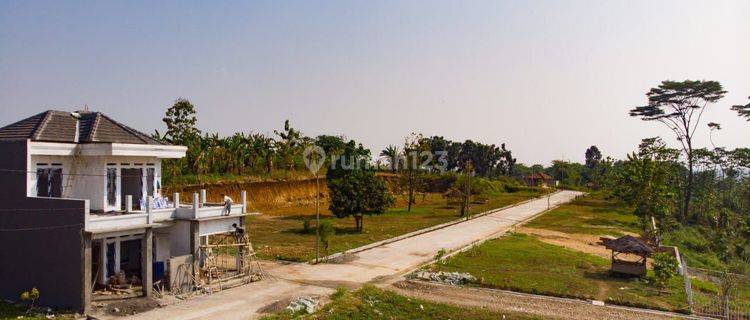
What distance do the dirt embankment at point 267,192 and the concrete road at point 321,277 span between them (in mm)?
21784

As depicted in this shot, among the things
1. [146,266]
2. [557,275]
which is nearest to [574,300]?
[557,275]

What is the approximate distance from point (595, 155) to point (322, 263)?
347 feet

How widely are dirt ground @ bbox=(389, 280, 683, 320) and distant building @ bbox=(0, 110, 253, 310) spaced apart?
8250 mm

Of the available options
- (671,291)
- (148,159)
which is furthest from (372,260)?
(671,291)

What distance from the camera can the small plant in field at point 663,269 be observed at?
21.9 m

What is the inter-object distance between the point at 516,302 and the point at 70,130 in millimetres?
18403

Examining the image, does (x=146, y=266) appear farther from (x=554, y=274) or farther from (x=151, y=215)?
(x=554, y=274)

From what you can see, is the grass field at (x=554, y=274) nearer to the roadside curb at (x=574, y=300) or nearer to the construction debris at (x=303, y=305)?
the roadside curb at (x=574, y=300)

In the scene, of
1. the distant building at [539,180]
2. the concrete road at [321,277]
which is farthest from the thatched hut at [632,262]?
the distant building at [539,180]

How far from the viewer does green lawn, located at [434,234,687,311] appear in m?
20.3

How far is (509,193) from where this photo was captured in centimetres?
7519

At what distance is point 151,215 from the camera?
18875 millimetres

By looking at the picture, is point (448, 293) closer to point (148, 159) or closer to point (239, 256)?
point (239, 256)

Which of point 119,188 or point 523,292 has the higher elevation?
point 119,188
